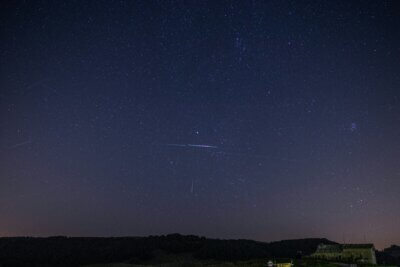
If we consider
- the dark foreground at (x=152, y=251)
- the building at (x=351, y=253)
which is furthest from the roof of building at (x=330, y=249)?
the dark foreground at (x=152, y=251)

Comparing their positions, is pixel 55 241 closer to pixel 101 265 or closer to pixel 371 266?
pixel 101 265

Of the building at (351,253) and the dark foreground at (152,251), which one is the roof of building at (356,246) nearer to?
the building at (351,253)

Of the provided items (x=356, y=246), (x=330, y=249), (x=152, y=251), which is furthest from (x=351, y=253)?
(x=152, y=251)

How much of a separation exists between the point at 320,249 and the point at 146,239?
376 feet

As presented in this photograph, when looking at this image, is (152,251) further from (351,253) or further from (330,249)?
(351,253)

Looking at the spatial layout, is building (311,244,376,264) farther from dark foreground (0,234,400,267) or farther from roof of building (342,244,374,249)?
dark foreground (0,234,400,267)

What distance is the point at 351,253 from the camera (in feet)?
246

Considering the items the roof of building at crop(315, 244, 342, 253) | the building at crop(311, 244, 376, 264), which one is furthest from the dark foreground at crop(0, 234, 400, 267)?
the building at crop(311, 244, 376, 264)

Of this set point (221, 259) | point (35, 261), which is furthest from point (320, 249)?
point (35, 261)

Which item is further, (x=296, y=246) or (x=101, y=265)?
(x=296, y=246)

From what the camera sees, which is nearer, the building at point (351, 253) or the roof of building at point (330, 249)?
the building at point (351, 253)

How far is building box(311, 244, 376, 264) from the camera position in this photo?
73.2 meters

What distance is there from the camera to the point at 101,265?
129 metres

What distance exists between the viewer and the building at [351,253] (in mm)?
73219
